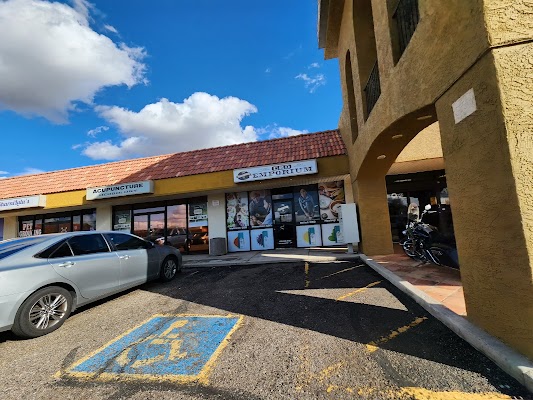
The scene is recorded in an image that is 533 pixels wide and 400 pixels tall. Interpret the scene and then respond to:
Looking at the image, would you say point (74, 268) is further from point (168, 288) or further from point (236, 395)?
point (236, 395)

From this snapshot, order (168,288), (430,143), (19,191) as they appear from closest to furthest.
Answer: (168,288), (430,143), (19,191)

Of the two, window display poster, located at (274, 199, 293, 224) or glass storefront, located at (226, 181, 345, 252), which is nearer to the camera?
glass storefront, located at (226, 181, 345, 252)

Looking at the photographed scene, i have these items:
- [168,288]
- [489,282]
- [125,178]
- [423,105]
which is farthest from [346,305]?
[125,178]

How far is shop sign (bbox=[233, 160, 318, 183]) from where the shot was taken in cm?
998

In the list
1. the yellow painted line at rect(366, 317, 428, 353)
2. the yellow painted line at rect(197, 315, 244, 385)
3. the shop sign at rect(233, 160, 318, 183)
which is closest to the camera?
the yellow painted line at rect(197, 315, 244, 385)

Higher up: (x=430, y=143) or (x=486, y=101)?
(x=430, y=143)

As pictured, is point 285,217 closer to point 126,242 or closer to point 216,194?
point 216,194

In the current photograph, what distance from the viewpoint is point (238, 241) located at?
41.4 ft

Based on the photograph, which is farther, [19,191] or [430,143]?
[19,191]

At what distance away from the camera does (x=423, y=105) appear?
3.76 meters

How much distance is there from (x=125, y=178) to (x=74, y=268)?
858 centimetres

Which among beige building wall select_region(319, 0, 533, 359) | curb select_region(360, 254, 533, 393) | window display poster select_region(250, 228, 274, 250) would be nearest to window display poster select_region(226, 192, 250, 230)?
window display poster select_region(250, 228, 274, 250)

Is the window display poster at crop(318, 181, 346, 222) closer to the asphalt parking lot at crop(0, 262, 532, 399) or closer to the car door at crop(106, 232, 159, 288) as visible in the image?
the asphalt parking lot at crop(0, 262, 532, 399)

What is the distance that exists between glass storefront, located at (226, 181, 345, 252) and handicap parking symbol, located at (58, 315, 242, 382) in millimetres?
8107
